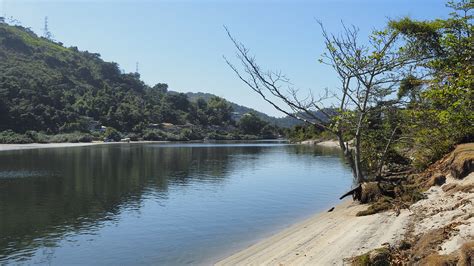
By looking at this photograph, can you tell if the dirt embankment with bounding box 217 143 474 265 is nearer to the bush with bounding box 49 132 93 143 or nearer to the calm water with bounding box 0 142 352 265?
the calm water with bounding box 0 142 352 265

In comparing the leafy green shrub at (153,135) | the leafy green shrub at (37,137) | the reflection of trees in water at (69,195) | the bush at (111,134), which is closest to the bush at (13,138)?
the leafy green shrub at (37,137)

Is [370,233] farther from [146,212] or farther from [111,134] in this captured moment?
[111,134]

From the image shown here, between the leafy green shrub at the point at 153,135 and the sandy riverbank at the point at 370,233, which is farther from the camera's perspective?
the leafy green shrub at the point at 153,135

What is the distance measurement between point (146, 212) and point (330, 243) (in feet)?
56.2

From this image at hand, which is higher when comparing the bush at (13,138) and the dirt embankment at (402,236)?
the bush at (13,138)

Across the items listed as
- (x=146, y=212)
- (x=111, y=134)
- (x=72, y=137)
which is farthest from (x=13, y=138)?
(x=146, y=212)

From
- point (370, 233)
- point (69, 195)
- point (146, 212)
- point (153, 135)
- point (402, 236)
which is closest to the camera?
point (402, 236)

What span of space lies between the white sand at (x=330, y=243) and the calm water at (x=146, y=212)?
2130 millimetres

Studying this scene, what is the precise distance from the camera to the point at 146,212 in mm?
29203

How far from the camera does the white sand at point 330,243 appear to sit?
527 inches

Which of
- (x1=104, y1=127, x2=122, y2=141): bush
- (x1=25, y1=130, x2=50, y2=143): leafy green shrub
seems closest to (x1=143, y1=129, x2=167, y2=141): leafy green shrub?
(x1=104, y1=127, x2=122, y2=141): bush

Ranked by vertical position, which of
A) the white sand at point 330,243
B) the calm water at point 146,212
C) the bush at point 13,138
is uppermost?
the bush at point 13,138

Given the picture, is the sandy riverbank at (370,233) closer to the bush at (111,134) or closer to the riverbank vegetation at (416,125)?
the riverbank vegetation at (416,125)

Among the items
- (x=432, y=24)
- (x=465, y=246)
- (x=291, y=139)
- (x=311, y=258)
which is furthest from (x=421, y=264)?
(x=291, y=139)
